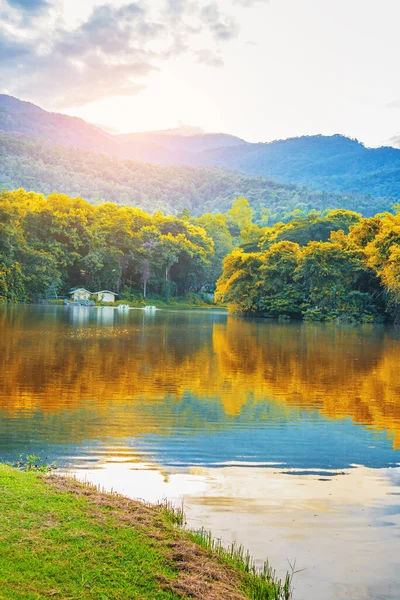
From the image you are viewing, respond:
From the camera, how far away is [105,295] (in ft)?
278

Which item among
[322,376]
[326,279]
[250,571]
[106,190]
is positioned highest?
[106,190]

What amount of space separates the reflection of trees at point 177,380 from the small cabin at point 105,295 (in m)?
56.3

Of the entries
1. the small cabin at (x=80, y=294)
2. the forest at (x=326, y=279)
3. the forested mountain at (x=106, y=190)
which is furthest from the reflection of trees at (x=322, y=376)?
the forested mountain at (x=106, y=190)

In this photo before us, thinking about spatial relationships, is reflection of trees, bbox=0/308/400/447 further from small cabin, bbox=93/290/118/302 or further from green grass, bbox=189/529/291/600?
small cabin, bbox=93/290/118/302

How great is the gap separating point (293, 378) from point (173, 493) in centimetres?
1053

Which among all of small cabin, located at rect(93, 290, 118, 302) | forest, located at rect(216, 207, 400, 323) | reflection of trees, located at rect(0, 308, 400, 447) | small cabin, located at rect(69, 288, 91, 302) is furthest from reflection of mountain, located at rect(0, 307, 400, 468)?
small cabin, located at rect(93, 290, 118, 302)

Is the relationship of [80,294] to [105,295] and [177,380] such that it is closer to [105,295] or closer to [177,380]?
[105,295]

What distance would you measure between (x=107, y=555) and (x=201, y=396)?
905 cm

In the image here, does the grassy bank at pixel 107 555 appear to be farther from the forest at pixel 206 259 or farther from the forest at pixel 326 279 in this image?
the forest at pixel 326 279

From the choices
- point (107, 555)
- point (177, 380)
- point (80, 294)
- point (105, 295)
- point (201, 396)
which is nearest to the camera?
point (107, 555)

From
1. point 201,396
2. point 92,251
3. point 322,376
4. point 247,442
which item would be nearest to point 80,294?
point 92,251

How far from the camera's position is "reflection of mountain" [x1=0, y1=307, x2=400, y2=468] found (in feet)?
31.8

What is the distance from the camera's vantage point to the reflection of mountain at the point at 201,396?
970 cm

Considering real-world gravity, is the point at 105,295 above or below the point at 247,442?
above
